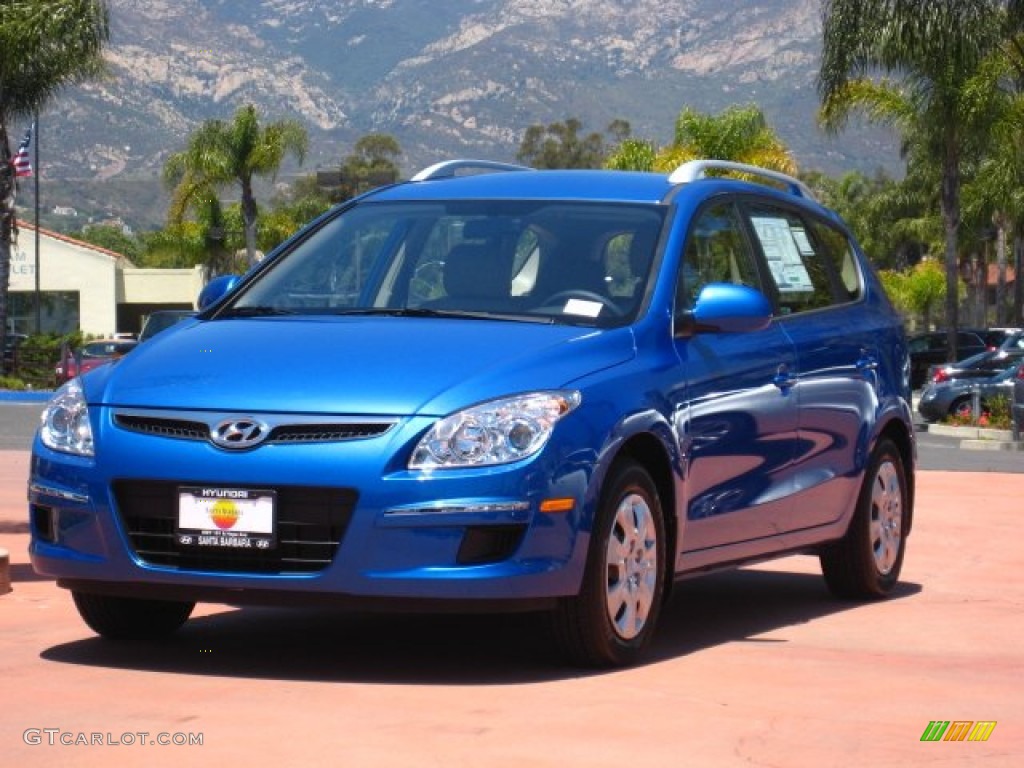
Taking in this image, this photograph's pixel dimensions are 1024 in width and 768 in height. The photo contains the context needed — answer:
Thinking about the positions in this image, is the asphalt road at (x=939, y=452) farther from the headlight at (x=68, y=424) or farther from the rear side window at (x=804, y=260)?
the headlight at (x=68, y=424)

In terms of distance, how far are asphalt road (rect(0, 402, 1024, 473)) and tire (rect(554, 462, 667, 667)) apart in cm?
1458

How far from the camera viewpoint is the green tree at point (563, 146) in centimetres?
13775

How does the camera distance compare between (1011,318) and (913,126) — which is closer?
(913,126)

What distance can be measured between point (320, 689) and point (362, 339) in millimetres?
1252

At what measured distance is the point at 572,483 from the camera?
718 centimetres

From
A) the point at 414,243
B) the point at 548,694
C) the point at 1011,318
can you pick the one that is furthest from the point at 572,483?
the point at 1011,318

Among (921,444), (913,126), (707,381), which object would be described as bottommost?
(921,444)

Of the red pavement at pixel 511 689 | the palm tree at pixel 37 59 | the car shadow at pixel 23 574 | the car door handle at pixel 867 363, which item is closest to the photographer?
the red pavement at pixel 511 689

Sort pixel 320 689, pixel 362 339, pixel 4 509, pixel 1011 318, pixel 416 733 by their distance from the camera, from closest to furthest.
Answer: pixel 416 733, pixel 320 689, pixel 362 339, pixel 4 509, pixel 1011 318

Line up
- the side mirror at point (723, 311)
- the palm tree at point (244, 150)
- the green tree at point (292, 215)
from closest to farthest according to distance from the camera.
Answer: the side mirror at point (723, 311)
the palm tree at point (244, 150)
the green tree at point (292, 215)

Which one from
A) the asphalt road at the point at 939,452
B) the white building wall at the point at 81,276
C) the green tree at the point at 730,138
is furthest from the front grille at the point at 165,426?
the white building wall at the point at 81,276

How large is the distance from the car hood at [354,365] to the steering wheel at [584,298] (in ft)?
0.67

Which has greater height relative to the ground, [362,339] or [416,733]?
[362,339]

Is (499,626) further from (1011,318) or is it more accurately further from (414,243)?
(1011,318)
